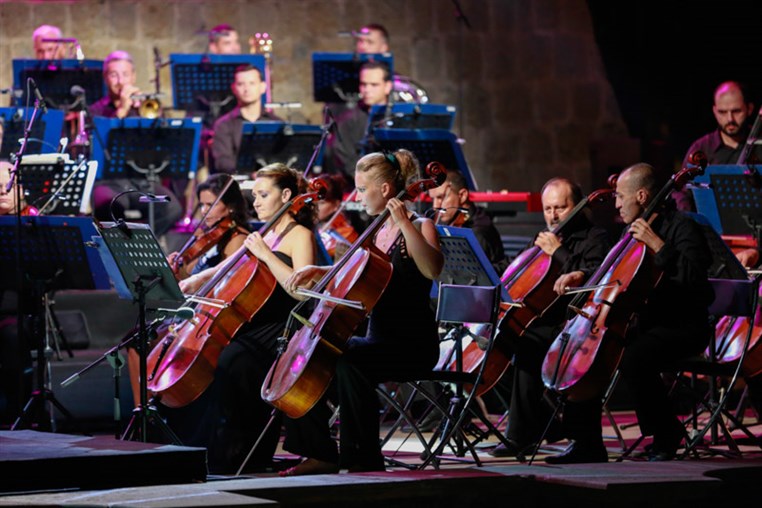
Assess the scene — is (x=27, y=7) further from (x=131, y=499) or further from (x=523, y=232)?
(x=131, y=499)

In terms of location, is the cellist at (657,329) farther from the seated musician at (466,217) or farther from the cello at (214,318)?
the cello at (214,318)

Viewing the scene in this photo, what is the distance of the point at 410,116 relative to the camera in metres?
8.67

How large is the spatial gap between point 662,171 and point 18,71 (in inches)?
192

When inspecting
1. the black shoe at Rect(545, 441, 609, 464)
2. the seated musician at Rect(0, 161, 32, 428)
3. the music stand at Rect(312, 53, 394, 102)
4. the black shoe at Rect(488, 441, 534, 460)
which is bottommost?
the black shoe at Rect(488, 441, 534, 460)

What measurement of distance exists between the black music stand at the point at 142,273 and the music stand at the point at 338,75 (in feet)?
14.3

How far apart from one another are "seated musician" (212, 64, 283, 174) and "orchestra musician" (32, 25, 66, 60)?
1.31m

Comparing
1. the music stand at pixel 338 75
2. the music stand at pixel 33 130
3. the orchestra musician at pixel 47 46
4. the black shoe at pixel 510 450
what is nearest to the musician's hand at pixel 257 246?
the black shoe at pixel 510 450

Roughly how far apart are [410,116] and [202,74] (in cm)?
162

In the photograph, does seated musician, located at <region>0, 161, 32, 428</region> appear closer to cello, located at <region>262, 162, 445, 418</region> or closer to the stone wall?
cello, located at <region>262, 162, 445, 418</region>

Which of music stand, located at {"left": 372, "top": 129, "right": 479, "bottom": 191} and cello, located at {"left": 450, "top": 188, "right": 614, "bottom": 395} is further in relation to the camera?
music stand, located at {"left": 372, "top": 129, "right": 479, "bottom": 191}

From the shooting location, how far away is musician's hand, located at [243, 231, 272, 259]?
5.45 metres

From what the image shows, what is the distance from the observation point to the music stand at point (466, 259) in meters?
5.43

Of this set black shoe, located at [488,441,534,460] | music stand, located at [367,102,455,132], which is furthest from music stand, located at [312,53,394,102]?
black shoe, located at [488,441,534,460]

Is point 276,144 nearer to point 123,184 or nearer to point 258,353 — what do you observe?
point 123,184
